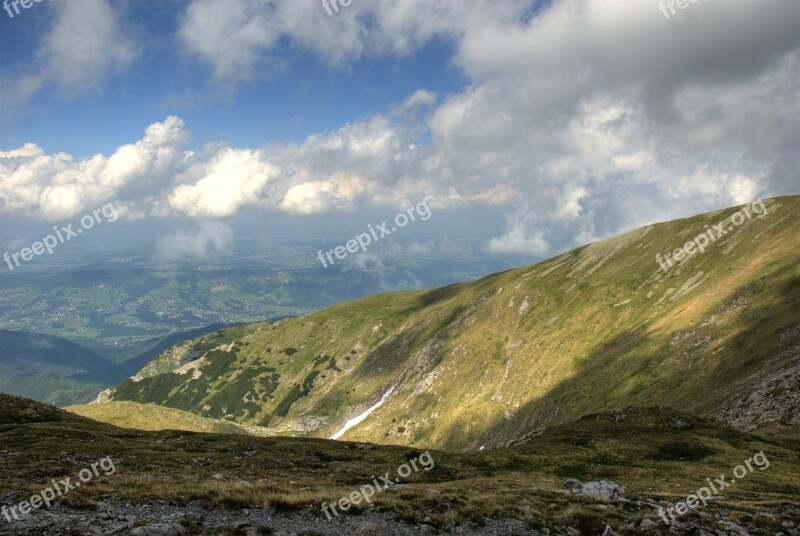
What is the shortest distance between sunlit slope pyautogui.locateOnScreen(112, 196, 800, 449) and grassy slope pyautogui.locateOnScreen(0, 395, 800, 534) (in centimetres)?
1173

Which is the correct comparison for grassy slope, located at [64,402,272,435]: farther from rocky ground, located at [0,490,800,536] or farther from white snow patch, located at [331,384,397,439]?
rocky ground, located at [0,490,800,536]

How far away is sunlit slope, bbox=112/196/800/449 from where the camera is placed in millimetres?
64062

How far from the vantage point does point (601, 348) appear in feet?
337

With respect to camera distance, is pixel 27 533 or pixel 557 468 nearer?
pixel 27 533

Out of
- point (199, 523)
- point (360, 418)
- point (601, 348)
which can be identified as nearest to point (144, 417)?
point (360, 418)

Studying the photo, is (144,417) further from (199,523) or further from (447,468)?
(199,523)

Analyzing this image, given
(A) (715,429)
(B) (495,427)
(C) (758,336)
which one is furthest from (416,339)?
(A) (715,429)

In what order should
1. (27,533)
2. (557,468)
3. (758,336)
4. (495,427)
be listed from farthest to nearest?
(495,427) < (758,336) < (557,468) < (27,533)

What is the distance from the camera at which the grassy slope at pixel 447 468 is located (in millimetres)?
21656

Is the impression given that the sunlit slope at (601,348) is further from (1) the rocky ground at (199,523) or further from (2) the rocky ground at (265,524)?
(1) the rocky ground at (199,523)

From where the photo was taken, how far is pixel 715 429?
46.2 m

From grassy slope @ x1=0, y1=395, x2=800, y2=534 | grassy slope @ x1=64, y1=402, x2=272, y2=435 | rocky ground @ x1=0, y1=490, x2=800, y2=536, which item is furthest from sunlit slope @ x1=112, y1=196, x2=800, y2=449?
grassy slope @ x1=64, y1=402, x2=272, y2=435

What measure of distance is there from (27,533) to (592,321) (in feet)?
399

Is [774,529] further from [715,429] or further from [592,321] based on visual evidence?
[592,321]
